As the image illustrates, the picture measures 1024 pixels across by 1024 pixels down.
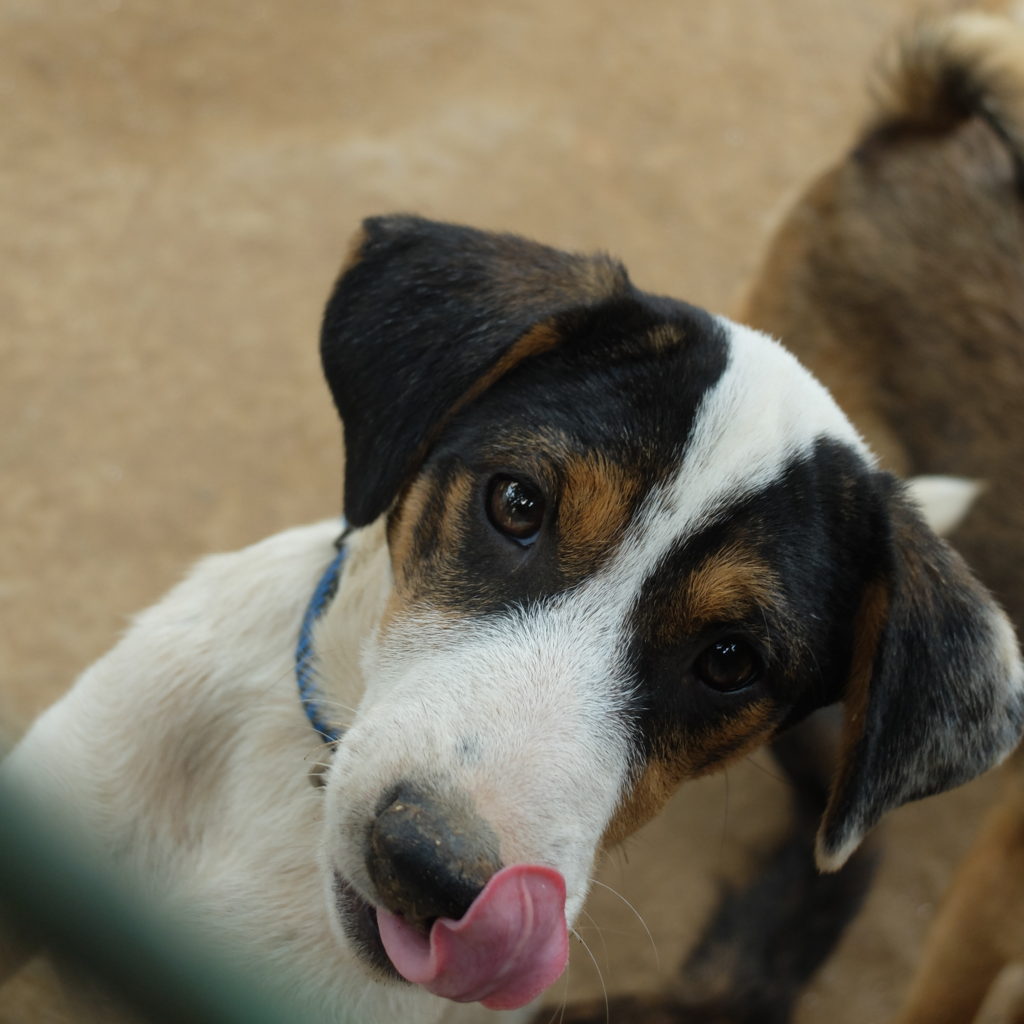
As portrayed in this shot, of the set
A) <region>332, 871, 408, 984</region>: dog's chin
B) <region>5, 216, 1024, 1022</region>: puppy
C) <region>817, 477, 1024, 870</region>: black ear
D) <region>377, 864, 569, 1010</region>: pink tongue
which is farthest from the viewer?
<region>817, 477, 1024, 870</region>: black ear

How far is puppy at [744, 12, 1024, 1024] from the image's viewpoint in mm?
3547

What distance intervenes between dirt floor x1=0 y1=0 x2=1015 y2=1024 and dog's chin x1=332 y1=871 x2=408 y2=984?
1545 mm

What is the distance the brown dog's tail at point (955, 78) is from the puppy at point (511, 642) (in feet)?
5.79

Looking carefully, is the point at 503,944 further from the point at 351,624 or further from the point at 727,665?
the point at 351,624

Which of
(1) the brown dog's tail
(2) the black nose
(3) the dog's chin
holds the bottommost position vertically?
(3) the dog's chin

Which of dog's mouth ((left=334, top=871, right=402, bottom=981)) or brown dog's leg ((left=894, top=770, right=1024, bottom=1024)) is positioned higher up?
dog's mouth ((left=334, top=871, right=402, bottom=981))

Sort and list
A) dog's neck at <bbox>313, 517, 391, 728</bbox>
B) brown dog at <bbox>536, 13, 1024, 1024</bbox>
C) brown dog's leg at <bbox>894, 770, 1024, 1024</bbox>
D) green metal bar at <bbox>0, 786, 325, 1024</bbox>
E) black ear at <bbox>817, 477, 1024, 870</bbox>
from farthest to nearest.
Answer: brown dog at <bbox>536, 13, 1024, 1024</bbox> → brown dog's leg at <bbox>894, 770, 1024, 1024</bbox> → dog's neck at <bbox>313, 517, 391, 728</bbox> → black ear at <bbox>817, 477, 1024, 870</bbox> → green metal bar at <bbox>0, 786, 325, 1024</bbox>

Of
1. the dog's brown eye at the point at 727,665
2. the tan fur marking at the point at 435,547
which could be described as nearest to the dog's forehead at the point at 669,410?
the tan fur marking at the point at 435,547

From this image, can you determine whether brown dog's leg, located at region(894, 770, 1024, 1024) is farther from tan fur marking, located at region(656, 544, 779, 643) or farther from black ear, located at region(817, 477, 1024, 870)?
tan fur marking, located at region(656, 544, 779, 643)

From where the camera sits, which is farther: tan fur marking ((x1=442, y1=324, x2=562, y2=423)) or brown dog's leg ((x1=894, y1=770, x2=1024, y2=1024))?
brown dog's leg ((x1=894, y1=770, x2=1024, y2=1024))

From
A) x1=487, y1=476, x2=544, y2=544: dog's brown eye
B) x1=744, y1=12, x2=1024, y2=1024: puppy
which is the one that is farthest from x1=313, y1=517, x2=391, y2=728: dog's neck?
x1=744, y1=12, x2=1024, y2=1024: puppy

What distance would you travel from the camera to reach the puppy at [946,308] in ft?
11.6

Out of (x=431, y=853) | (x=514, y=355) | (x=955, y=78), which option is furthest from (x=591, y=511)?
(x=955, y=78)

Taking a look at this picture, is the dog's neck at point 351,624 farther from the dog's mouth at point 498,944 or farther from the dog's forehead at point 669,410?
the dog's mouth at point 498,944
